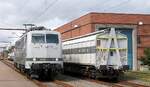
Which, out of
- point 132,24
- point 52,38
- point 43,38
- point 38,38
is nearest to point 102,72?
point 52,38

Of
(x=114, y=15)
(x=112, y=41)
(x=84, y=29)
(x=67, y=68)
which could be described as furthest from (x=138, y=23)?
(x=112, y=41)

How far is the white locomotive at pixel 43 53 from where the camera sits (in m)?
25.7

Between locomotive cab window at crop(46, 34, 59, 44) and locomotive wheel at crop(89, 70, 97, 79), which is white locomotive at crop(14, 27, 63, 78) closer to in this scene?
locomotive cab window at crop(46, 34, 59, 44)

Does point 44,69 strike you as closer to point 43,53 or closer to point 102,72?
point 43,53

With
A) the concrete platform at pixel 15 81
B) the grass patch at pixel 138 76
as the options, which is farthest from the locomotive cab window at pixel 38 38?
the grass patch at pixel 138 76

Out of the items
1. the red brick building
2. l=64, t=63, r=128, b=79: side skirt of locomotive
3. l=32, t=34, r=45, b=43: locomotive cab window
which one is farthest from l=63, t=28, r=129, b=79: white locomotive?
the red brick building

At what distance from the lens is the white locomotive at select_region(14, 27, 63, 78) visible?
84.4ft

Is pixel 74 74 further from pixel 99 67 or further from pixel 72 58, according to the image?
pixel 99 67

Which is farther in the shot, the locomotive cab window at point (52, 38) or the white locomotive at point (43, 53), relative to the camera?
the locomotive cab window at point (52, 38)

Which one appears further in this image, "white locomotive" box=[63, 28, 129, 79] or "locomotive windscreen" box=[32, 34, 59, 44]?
"locomotive windscreen" box=[32, 34, 59, 44]

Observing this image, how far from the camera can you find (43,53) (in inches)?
1025

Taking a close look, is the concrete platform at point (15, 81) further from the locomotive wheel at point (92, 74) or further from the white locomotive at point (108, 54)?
the white locomotive at point (108, 54)

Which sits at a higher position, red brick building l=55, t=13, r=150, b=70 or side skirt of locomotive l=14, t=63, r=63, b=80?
red brick building l=55, t=13, r=150, b=70

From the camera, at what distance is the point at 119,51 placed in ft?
86.0
